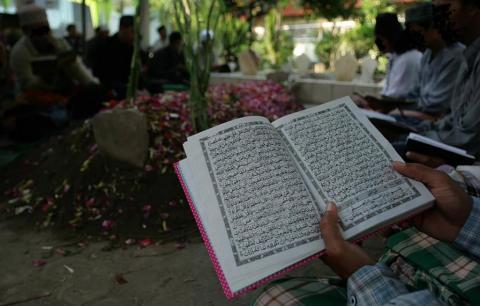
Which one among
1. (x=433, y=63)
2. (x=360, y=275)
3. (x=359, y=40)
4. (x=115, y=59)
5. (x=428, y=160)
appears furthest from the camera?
(x=359, y=40)

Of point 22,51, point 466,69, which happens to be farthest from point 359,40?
point 466,69

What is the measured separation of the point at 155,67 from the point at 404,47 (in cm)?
551

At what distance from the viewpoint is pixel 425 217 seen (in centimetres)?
106

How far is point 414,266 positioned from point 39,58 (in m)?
5.30

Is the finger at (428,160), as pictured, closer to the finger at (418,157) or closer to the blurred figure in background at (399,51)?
the finger at (418,157)

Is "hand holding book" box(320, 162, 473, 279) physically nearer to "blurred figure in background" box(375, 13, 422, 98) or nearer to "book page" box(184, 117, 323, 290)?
"book page" box(184, 117, 323, 290)

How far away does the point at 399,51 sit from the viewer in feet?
12.4

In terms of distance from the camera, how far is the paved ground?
194cm

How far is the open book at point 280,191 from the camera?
34.3 inches

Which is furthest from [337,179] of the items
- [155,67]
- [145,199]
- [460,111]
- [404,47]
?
[155,67]

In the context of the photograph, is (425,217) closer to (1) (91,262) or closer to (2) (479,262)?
(2) (479,262)

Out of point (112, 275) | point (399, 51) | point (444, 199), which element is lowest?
point (112, 275)

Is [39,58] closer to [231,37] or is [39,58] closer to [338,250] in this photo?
[338,250]

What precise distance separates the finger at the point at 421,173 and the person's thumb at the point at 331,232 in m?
0.23
